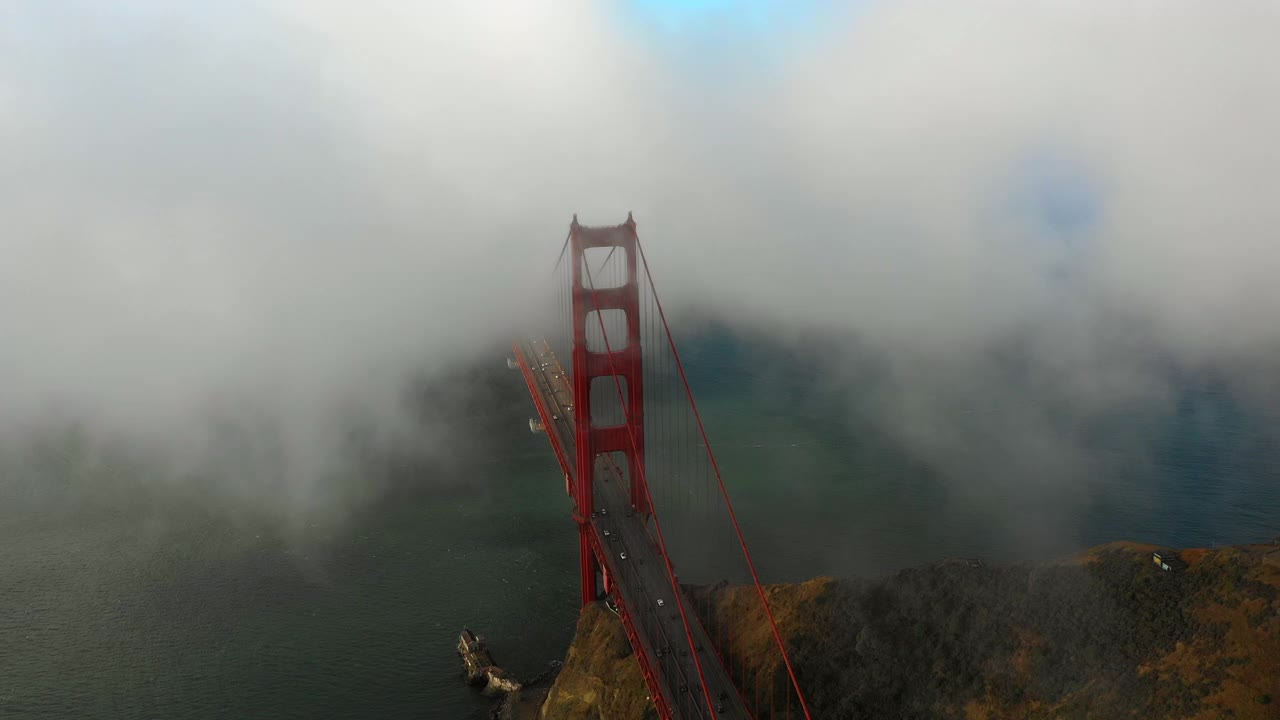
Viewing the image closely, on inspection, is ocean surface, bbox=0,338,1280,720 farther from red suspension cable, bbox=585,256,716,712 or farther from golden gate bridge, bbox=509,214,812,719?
red suspension cable, bbox=585,256,716,712

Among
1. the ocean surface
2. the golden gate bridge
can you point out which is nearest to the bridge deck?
the golden gate bridge

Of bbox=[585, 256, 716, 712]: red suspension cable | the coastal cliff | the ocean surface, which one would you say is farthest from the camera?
the ocean surface

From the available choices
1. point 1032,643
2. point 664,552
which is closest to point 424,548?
point 664,552

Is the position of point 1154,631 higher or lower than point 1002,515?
higher

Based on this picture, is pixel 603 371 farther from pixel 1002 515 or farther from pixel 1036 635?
pixel 1002 515

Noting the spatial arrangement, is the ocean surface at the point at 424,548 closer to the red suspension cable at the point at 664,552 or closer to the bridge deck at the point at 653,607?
the bridge deck at the point at 653,607

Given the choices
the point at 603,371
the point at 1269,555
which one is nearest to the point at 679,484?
the point at 603,371

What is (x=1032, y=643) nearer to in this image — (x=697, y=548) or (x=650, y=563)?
(x=650, y=563)
